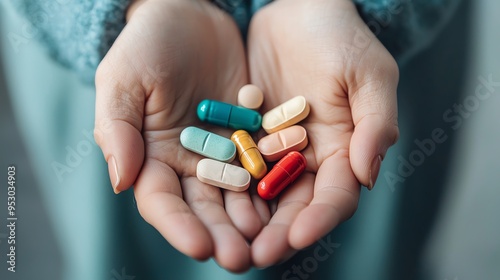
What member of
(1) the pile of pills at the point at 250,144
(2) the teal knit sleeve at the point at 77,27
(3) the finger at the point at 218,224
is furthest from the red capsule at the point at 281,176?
(2) the teal knit sleeve at the point at 77,27

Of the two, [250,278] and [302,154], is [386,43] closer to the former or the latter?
[302,154]

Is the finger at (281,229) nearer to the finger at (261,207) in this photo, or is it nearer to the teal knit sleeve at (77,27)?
the finger at (261,207)

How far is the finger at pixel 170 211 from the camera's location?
0.96m

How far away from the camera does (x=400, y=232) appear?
163 cm

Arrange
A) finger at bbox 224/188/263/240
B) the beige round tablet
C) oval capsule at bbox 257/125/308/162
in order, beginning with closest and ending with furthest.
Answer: finger at bbox 224/188/263/240
oval capsule at bbox 257/125/308/162
the beige round tablet

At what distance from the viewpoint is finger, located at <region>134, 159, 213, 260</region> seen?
956mm

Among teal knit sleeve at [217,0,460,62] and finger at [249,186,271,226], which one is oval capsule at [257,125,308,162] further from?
teal knit sleeve at [217,0,460,62]

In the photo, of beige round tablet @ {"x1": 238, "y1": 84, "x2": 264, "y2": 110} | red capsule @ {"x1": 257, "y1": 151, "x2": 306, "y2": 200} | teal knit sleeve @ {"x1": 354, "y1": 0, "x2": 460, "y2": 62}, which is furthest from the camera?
teal knit sleeve @ {"x1": 354, "y1": 0, "x2": 460, "y2": 62}

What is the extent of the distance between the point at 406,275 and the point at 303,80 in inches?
27.7

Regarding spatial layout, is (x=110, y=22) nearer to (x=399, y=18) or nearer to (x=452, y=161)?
(x=399, y=18)

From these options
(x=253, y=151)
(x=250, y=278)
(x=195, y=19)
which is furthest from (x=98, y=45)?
(x=250, y=278)

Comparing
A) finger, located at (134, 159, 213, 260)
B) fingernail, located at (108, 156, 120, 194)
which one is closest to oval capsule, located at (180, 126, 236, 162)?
finger, located at (134, 159, 213, 260)

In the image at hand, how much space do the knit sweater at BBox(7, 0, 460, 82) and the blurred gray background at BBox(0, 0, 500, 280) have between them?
3.5 inches

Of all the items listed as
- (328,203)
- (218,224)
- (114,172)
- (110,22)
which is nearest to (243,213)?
(218,224)
